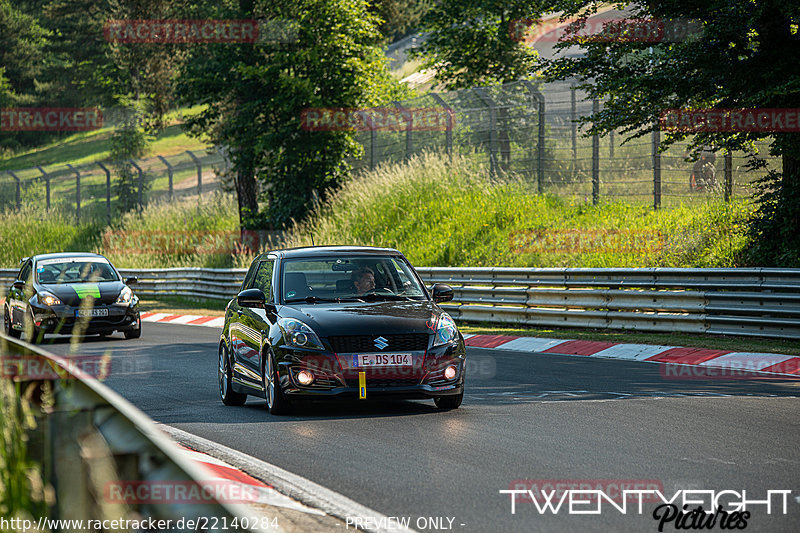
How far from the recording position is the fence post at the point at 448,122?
29.3 m

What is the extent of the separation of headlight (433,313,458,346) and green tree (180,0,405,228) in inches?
900

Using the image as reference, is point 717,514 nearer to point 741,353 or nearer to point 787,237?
point 741,353

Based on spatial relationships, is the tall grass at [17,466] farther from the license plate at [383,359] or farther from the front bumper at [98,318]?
the front bumper at [98,318]

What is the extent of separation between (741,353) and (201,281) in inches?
825

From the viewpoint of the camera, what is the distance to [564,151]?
2675 centimetres

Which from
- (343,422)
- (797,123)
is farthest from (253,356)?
(797,123)

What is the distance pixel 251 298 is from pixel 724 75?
9603 mm

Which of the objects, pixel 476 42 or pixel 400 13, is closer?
pixel 476 42

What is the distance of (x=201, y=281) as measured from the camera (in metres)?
32.4

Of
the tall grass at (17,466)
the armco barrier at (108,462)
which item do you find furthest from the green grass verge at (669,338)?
the armco barrier at (108,462)

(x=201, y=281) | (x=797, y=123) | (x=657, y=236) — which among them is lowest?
(x=201, y=281)

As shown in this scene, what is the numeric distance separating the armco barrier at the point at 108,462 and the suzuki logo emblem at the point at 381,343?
6.01 m

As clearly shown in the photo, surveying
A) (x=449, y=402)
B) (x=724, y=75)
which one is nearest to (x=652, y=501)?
(x=449, y=402)

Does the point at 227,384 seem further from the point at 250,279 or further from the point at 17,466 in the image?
the point at 17,466
